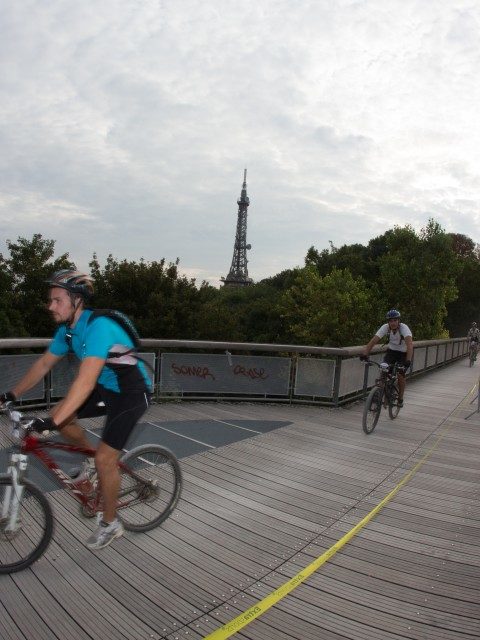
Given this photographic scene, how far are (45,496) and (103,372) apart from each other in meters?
0.95

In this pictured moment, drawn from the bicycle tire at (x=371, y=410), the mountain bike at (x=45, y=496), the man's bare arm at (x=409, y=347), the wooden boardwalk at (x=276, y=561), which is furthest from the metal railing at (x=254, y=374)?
the mountain bike at (x=45, y=496)

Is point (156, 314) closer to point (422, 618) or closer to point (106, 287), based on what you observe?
point (106, 287)

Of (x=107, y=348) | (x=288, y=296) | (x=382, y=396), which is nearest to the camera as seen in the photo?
(x=107, y=348)

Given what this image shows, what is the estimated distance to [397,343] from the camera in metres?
9.02

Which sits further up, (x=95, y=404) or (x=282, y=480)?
(x=95, y=404)

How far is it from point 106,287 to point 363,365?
1249 inches

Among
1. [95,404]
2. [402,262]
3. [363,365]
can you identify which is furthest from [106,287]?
[95,404]

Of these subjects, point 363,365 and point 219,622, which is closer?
point 219,622

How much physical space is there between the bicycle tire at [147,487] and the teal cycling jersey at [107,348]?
729 millimetres

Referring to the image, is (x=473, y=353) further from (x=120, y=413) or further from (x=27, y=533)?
(x=27, y=533)

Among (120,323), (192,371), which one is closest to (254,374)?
(192,371)

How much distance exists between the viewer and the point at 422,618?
10.4 ft

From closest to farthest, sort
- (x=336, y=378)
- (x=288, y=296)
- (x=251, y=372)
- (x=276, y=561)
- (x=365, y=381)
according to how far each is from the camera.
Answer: (x=276, y=561) < (x=251, y=372) < (x=336, y=378) < (x=365, y=381) < (x=288, y=296)

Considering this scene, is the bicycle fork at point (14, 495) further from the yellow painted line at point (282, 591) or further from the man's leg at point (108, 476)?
the yellow painted line at point (282, 591)
